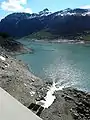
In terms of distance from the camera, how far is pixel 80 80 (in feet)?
149

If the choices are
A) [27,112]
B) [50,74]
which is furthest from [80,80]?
[27,112]

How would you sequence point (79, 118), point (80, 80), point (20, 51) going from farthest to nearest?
1. point (20, 51)
2. point (80, 80)
3. point (79, 118)

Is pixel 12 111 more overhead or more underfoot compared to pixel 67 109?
more overhead

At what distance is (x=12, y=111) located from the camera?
2.56m

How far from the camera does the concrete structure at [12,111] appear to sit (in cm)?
246

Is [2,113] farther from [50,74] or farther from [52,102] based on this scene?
[50,74]

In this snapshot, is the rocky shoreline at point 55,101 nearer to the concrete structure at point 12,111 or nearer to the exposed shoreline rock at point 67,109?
the exposed shoreline rock at point 67,109

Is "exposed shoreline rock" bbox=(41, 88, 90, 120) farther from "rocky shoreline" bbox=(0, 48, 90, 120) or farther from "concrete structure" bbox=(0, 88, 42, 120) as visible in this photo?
"concrete structure" bbox=(0, 88, 42, 120)

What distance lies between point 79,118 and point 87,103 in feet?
14.3

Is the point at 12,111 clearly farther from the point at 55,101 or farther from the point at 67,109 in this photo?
the point at 55,101

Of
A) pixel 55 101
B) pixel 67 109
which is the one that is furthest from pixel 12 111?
pixel 55 101

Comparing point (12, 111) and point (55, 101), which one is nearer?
point (12, 111)

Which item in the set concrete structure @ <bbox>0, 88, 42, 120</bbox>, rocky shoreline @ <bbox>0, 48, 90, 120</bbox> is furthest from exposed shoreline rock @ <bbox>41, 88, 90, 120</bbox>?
concrete structure @ <bbox>0, 88, 42, 120</bbox>

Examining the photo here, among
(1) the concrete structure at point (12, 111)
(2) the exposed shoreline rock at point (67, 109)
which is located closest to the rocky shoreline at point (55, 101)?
(2) the exposed shoreline rock at point (67, 109)
